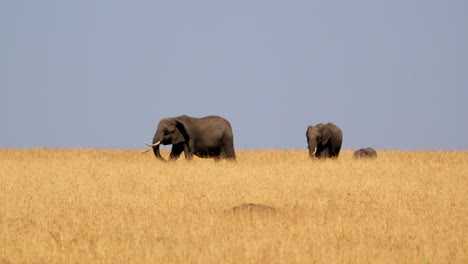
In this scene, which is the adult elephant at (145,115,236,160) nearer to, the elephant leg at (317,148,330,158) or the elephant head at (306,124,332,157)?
the elephant head at (306,124,332,157)

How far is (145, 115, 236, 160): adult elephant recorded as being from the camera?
2408 centimetres

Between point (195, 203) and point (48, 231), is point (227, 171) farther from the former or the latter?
point (48, 231)

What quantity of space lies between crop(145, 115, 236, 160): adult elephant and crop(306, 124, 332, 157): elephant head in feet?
10.2

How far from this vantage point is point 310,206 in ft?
41.3

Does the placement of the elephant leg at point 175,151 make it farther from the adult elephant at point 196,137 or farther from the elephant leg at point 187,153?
the elephant leg at point 187,153

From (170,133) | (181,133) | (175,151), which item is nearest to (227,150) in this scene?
(175,151)

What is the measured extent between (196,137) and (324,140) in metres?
5.41

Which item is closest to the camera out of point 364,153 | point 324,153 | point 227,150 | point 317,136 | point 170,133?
point 170,133

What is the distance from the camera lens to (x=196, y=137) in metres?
24.8

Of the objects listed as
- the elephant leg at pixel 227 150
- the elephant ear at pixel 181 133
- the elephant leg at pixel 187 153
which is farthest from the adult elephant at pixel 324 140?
the elephant ear at pixel 181 133

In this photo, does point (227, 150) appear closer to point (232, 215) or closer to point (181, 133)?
point (181, 133)

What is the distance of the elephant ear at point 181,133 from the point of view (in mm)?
24156

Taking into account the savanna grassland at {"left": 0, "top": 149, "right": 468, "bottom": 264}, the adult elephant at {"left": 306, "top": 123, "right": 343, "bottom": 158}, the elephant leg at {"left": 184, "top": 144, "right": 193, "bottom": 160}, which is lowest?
the savanna grassland at {"left": 0, "top": 149, "right": 468, "bottom": 264}

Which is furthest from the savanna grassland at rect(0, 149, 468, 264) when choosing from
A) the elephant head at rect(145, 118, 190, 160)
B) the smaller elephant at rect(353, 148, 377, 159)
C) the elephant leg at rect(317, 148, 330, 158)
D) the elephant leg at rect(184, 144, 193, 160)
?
the smaller elephant at rect(353, 148, 377, 159)
